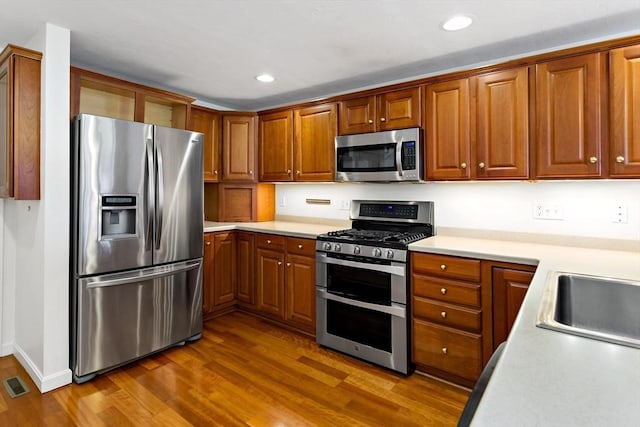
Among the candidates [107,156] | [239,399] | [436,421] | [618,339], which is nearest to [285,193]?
[107,156]

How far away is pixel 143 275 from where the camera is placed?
2.57m

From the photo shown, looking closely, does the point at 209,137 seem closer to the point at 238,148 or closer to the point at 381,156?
the point at 238,148

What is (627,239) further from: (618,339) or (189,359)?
(189,359)

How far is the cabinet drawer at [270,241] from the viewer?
3199 mm

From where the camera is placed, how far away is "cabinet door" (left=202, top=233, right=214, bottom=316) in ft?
10.9

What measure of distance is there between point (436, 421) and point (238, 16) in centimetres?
254

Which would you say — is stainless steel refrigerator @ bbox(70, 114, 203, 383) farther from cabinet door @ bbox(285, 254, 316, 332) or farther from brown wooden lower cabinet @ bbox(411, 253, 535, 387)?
brown wooden lower cabinet @ bbox(411, 253, 535, 387)

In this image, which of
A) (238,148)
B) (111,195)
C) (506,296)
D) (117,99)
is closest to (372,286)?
(506,296)

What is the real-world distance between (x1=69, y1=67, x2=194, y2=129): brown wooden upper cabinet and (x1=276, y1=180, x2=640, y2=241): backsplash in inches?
73.2

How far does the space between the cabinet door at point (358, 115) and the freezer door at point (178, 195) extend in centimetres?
123

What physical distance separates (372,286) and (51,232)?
2134 mm

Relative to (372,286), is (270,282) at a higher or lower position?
lower

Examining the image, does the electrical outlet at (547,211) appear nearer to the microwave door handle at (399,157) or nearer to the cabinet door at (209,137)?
the microwave door handle at (399,157)

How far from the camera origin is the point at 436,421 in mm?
1963
